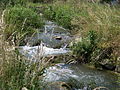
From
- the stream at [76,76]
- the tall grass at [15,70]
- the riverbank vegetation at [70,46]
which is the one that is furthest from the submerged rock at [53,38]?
the tall grass at [15,70]

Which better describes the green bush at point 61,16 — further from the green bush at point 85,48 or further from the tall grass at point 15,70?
the tall grass at point 15,70

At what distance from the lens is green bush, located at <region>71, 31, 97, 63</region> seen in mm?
7641

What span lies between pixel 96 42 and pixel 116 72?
0.92 m

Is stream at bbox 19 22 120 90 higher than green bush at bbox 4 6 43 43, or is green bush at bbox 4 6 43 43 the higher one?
green bush at bbox 4 6 43 43

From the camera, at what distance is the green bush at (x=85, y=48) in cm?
764

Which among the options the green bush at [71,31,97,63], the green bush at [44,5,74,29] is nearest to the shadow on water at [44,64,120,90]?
the green bush at [71,31,97,63]

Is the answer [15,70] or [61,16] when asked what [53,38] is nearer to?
[61,16]

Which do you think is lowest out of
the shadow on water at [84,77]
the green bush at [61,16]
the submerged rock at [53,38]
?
the shadow on water at [84,77]

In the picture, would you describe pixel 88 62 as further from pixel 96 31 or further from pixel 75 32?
pixel 75 32

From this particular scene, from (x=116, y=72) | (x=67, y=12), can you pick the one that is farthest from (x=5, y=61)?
(x=67, y=12)

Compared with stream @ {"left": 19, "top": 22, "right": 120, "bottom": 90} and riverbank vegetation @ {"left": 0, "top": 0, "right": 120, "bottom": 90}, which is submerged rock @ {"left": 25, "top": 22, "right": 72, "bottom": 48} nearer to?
stream @ {"left": 19, "top": 22, "right": 120, "bottom": 90}

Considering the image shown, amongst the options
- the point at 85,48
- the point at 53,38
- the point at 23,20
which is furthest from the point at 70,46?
the point at 23,20

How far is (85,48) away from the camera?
7652 millimetres

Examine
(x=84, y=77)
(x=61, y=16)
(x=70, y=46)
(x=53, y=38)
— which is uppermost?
(x=61, y=16)
